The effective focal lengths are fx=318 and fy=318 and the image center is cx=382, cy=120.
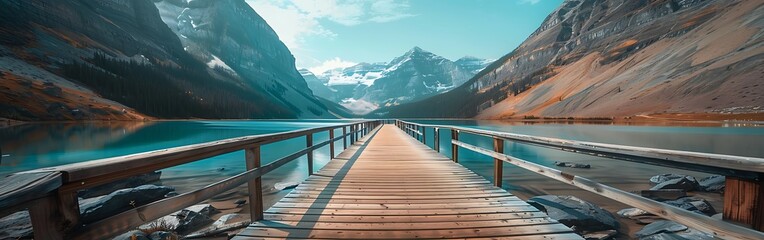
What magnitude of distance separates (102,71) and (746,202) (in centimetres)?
14548

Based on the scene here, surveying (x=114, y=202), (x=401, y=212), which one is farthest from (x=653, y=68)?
(x=114, y=202)

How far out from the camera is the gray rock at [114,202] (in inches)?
348

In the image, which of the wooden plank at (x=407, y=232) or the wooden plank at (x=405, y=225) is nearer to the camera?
the wooden plank at (x=407, y=232)

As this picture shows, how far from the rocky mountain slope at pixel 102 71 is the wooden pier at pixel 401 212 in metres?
93.8

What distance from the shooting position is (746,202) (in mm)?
1943

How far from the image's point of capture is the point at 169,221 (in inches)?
333

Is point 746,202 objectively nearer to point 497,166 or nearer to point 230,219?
point 497,166

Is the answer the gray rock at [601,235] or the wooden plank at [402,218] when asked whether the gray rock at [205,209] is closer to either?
the wooden plank at [402,218]

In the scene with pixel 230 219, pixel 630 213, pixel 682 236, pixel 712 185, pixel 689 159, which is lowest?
pixel 712 185

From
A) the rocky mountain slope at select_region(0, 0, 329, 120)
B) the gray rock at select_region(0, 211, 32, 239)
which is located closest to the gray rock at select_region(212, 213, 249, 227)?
the gray rock at select_region(0, 211, 32, 239)

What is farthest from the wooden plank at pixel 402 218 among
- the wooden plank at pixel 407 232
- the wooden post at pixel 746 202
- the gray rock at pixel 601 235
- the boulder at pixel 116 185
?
the boulder at pixel 116 185

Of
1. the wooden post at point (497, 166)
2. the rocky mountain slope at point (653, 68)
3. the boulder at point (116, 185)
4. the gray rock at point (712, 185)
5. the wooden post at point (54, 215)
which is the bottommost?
the gray rock at point (712, 185)

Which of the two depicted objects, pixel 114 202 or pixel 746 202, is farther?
pixel 114 202

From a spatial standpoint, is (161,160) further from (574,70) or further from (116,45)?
(116,45)
